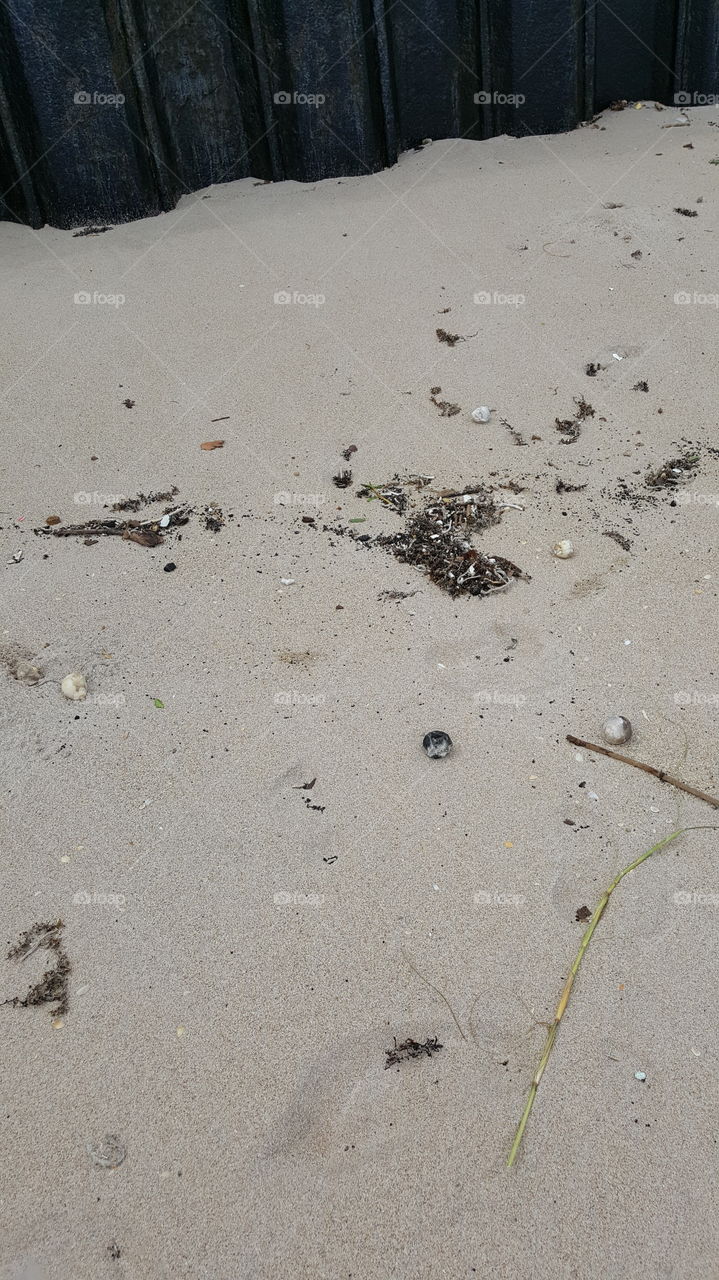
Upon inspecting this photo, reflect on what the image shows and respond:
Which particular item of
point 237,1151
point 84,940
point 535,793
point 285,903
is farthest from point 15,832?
point 535,793

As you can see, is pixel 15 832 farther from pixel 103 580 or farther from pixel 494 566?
pixel 494 566

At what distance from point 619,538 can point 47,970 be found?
2.84 meters

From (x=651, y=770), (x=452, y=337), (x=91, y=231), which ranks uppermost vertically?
(x=91, y=231)

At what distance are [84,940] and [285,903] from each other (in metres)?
0.61

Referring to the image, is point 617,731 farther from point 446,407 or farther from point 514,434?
point 446,407

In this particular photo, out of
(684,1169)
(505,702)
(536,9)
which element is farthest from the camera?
(536,9)

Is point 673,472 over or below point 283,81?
below

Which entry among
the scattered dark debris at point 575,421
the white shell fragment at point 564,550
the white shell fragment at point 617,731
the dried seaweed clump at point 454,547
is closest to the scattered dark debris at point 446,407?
the scattered dark debris at point 575,421

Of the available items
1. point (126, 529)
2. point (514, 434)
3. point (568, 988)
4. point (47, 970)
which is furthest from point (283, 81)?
point (568, 988)

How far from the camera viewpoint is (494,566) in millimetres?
3842

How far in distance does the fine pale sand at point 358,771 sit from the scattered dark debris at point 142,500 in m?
0.09

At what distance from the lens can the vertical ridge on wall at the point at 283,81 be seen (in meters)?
5.76

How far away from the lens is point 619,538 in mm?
3986

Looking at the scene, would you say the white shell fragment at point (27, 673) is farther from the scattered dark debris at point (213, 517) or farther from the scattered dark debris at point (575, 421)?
the scattered dark debris at point (575, 421)
